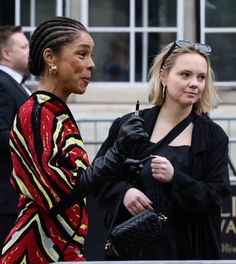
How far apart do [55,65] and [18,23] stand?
23.5 ft

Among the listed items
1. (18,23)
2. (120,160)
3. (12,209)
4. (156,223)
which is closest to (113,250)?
(156,223)

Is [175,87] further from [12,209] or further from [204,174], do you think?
[12,209]

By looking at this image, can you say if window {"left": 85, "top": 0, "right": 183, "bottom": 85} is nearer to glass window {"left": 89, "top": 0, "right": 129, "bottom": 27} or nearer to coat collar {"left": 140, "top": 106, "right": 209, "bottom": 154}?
glass window {"left": 89, "top": 0, "right": 129, "bottom": 27}

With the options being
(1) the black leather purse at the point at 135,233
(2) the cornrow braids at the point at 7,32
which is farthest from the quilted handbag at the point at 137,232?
(2) the cornrow braids at the point at 7,32

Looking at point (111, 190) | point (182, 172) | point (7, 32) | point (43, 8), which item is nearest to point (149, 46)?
point (43, 8)

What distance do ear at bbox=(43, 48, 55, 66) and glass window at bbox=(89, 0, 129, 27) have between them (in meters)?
7.17

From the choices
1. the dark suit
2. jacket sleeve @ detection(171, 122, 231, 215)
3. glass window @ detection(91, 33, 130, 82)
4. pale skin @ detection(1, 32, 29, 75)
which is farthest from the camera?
glass window @ detection(91, 33, 130, 82)

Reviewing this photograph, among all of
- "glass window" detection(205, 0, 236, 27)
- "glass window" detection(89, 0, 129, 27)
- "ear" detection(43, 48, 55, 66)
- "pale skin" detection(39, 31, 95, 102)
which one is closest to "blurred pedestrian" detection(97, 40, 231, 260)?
"pale skin" detection(39, 31, 95, 102)

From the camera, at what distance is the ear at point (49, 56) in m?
4.95

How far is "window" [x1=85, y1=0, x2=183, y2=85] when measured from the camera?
12.1m

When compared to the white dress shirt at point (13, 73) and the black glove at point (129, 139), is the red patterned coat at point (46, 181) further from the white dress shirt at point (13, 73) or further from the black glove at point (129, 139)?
the white dress shirt at point (13, 73)

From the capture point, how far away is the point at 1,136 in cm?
722

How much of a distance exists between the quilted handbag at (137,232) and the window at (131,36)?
6.89m

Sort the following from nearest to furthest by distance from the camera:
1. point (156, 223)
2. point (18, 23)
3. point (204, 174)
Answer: point (156, 223) < point (204, 174) < point (18, 23)
